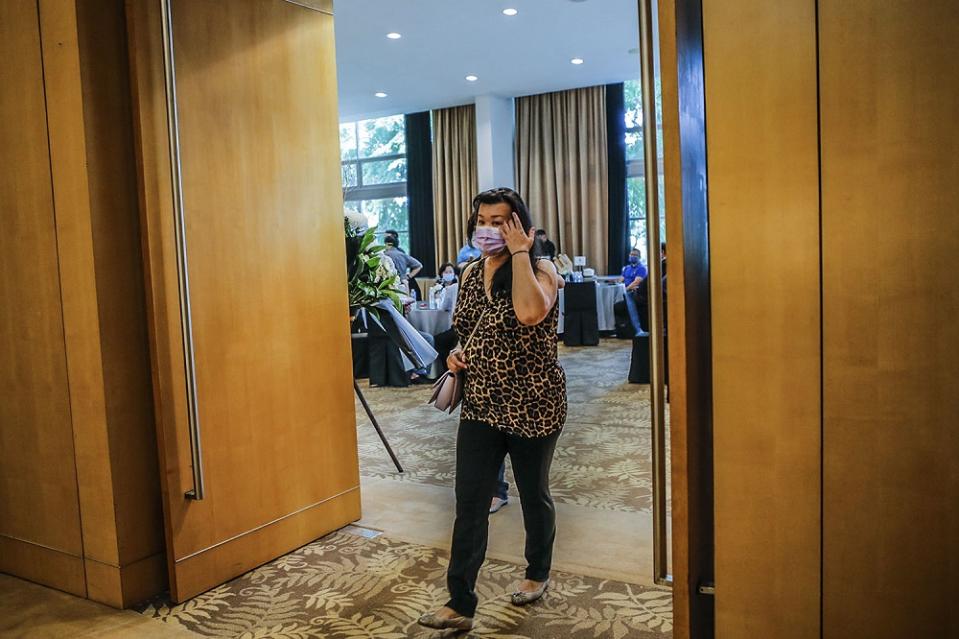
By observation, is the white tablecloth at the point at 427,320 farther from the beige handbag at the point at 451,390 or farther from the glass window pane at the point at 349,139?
the glass window pane at the point at 349,139

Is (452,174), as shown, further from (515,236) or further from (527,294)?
(527,294)

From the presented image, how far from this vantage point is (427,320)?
25.8 feet

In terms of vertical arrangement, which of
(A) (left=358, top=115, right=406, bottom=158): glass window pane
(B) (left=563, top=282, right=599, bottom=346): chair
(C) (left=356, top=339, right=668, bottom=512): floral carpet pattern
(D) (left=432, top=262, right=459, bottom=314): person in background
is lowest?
(C) (left=356, top=339, right=668, bottom=512): floral carpet pattern

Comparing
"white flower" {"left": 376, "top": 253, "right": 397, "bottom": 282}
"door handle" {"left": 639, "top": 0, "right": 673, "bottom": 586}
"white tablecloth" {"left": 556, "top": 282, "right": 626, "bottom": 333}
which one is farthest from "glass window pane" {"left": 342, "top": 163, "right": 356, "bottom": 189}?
"door handle" {"left": 639, "top": 0, "right": 673, "bottom": 586}

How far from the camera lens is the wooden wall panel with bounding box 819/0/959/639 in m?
1.61

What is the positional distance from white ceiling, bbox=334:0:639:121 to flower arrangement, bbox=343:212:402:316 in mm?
4209

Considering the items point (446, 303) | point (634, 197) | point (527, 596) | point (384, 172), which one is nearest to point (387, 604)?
point (527, 596)

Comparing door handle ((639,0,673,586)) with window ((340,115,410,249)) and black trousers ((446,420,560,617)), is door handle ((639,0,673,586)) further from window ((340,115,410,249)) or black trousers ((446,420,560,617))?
window ((340,115,410,249))

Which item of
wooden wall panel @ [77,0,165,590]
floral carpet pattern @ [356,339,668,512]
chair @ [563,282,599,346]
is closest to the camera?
wooden wall panel @ [77,0,165,590]

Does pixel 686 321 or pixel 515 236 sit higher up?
pixel 515 236

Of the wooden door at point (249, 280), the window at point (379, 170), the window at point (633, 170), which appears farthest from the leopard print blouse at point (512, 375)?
the window at point (379, 170)

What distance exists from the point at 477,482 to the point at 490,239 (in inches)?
31.3

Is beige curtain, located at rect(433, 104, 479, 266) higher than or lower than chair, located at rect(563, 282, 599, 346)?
higher

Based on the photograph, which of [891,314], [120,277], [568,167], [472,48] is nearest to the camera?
[891,314]
